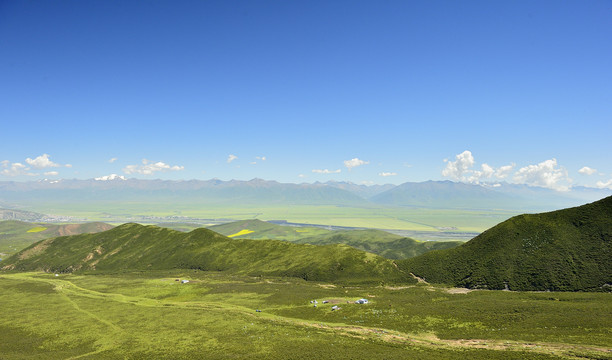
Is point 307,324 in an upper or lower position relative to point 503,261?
lower

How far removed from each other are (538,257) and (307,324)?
89.4m

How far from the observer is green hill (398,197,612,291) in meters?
95.2

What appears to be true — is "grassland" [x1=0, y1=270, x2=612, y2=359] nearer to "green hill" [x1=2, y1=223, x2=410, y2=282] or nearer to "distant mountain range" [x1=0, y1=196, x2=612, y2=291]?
"distant mountain range" [x1=0, y1=196, x2=612, y2=291]

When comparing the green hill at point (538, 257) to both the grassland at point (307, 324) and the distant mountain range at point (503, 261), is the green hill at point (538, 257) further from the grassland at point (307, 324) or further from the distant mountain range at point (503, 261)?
the grassland at point (307, 324)

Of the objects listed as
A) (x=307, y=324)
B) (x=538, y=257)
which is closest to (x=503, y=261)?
(x=538, y=257)

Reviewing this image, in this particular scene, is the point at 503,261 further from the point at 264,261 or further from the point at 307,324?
the point at 264,261

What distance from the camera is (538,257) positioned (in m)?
105

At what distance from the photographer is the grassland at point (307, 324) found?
56656 millimetres

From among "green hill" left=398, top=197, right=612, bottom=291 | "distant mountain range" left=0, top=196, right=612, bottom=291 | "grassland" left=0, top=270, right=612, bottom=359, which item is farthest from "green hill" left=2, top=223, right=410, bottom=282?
"grassland" left=0, top=270, right=612, bottom=359

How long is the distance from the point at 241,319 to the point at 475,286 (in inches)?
3348

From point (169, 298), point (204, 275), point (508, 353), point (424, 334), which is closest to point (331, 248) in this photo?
point (204, 275)

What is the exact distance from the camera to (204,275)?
156500mm

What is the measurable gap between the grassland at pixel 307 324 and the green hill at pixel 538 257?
10.9 metres

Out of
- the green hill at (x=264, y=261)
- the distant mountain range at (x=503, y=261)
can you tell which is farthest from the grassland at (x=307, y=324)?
the green hill at (x=264, y=261)
